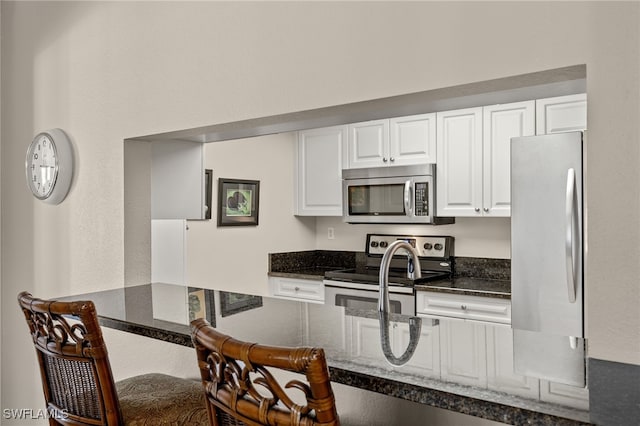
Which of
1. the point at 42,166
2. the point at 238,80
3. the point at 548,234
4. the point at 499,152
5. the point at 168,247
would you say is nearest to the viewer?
the point at 238,80

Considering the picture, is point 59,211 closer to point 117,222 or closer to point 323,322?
point 117,222

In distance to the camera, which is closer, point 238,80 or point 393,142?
point 238,80

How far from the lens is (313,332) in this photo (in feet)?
5.09

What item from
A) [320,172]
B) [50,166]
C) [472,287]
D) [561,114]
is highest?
[561,114]

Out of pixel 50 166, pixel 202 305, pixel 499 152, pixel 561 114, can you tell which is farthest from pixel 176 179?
pixel 561 114

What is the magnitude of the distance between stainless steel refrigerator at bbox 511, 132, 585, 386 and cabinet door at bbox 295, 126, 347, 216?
2.15 meters

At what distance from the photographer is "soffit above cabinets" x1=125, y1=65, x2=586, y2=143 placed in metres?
1.39

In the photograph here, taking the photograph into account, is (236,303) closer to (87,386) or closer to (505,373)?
(87,386)

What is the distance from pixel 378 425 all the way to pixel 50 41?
242 centimetres

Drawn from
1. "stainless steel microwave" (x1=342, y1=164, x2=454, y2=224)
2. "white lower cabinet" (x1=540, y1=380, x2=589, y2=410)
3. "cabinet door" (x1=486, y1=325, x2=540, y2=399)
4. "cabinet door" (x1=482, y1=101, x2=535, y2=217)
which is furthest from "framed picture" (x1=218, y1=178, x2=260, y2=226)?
"white lower cabinet" (x1=540, y1=380, x2=589, y2=410)

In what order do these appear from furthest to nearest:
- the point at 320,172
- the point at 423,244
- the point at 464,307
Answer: the point at 320,172 < the point at 423,244 < the point at 464,307

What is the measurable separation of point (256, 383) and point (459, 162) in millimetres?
3314

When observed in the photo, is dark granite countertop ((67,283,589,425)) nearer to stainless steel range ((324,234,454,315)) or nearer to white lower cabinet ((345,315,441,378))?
white lower cabinet ((345,315,441,378))

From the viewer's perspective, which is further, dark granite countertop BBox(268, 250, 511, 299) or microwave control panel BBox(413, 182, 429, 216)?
microwave control panel BBox(413, 182, 429, 216)
